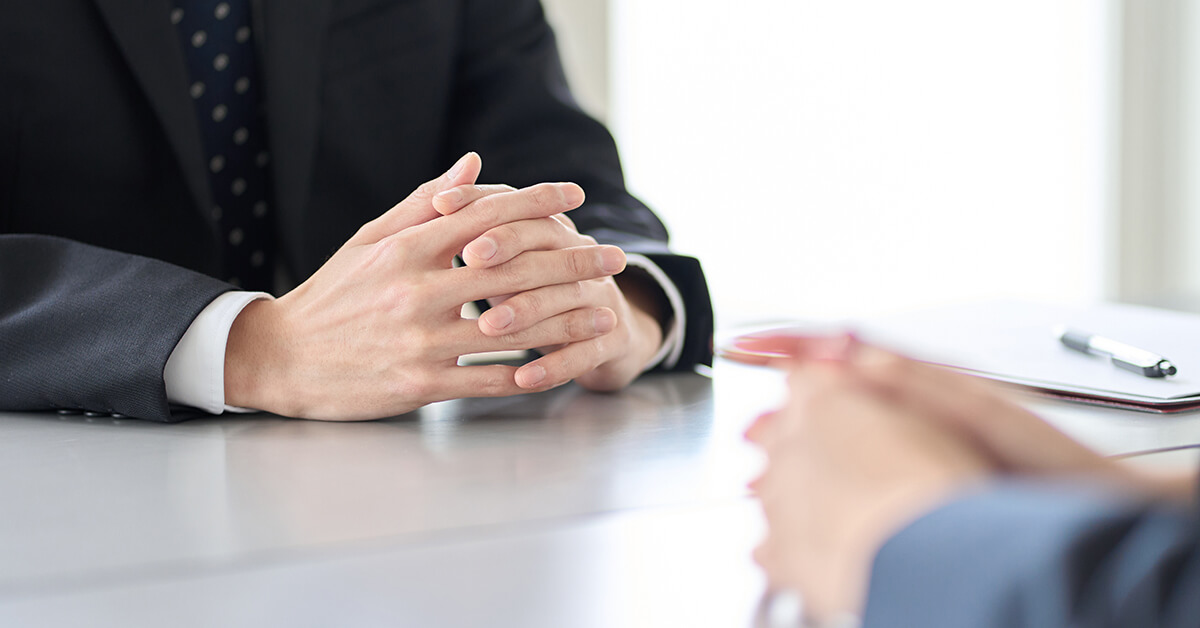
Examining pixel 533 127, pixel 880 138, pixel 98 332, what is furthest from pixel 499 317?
pixel 880 138

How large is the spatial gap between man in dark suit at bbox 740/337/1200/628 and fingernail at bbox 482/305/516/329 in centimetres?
31

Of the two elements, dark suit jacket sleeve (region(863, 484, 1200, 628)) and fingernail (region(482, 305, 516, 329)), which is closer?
dark suit jacket sleeve (region(863, 484, 1200, 628))

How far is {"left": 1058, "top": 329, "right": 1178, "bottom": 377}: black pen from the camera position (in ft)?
2.30

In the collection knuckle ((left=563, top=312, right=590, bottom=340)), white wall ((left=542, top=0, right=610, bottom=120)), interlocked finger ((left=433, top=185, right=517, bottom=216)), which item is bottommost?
knuckle ((left=563, top=312, right=590, bottom=340))

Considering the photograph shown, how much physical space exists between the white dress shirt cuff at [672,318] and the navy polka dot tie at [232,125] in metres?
0.51

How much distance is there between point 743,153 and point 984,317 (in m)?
2.86

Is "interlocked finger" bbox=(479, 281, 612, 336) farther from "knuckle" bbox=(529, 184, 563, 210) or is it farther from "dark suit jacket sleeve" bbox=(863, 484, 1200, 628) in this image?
"dark suit jacket sleeve" bbox=(863, 484, 1200, 628)

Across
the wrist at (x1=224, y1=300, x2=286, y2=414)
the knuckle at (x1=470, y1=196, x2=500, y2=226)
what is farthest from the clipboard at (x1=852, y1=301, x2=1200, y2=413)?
the wrist at (x1=224, y1=300, x2=286, y2=414)

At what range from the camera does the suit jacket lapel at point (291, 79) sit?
3.68ft

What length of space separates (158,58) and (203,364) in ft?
1.51

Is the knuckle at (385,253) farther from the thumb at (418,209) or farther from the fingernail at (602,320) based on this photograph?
the fingernail at (602,320)

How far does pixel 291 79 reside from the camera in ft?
3.71

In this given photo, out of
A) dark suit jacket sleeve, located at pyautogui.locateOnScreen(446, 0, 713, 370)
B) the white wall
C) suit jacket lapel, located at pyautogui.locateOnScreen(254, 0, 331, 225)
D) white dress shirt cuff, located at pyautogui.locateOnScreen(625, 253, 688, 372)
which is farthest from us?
the white wall

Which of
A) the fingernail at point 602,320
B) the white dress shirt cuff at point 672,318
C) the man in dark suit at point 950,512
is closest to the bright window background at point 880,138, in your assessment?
the white dress shirt cuff at point 672,318
